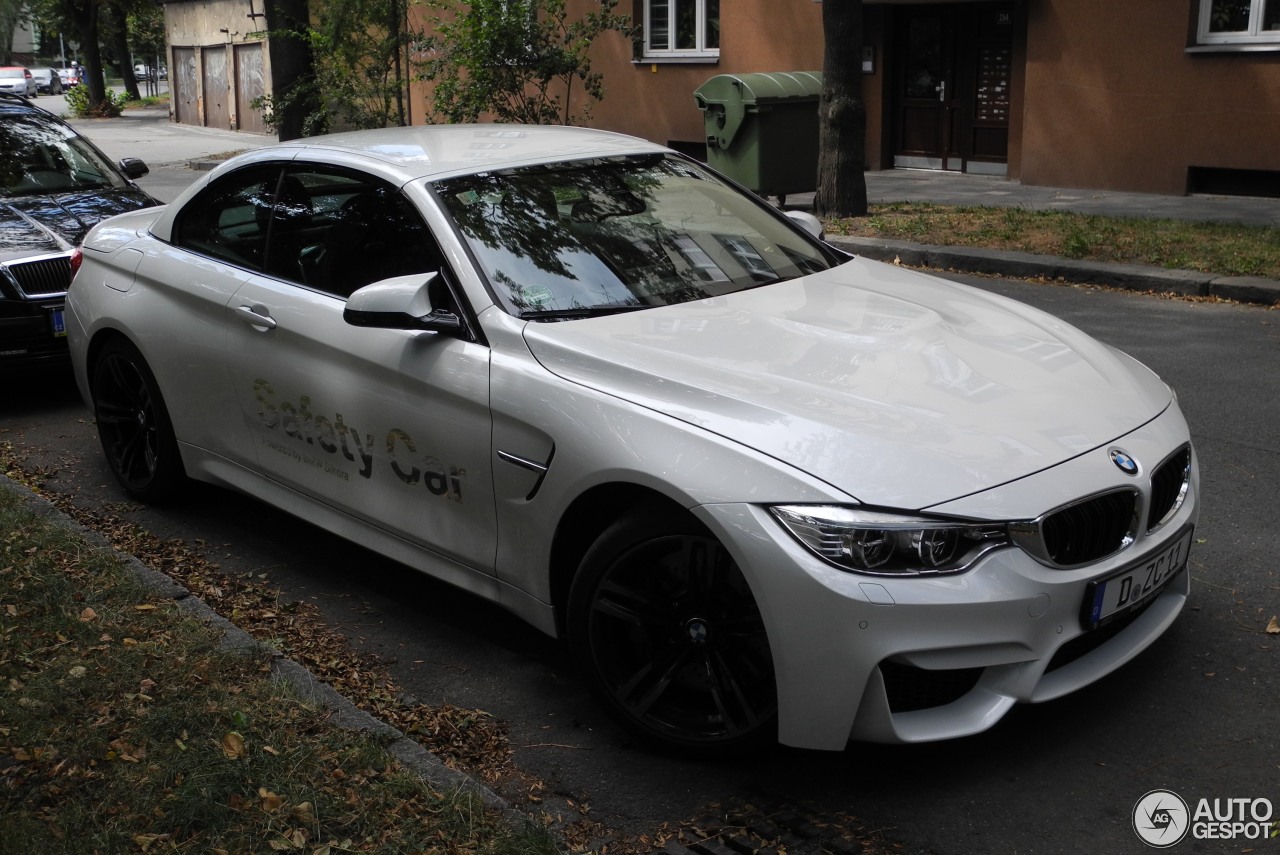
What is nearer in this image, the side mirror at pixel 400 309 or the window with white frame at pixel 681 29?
the side mirror at pixel 400 309

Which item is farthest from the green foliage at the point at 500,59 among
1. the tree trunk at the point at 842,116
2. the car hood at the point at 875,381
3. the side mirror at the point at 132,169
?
the car hood at the point at 875,381

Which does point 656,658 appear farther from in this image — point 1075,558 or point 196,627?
point 196,627

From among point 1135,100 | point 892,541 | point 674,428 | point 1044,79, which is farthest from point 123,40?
point 892,541

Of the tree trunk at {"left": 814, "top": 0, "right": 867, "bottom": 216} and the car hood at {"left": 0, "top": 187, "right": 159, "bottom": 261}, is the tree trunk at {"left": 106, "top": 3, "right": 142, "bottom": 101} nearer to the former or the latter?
the tree trunk at {"left": 814, "top": 0, "right": 867, "bottom": 216}

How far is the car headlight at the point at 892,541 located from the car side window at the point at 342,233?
176cm

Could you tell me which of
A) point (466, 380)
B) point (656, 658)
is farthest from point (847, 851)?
point (466, 380)

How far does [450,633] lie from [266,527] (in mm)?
1495

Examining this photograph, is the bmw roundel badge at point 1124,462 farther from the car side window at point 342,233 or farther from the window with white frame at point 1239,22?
the window with white frame at point 1239,22

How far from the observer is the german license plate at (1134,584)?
345cm

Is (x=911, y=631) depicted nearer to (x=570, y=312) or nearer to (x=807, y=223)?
(x=570, y=312)

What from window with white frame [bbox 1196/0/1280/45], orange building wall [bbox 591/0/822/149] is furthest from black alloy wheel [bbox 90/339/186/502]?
orange building wall [bbox 591/0/822/149]

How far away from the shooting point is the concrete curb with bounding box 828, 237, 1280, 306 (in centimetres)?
951

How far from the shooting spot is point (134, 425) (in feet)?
19.6
